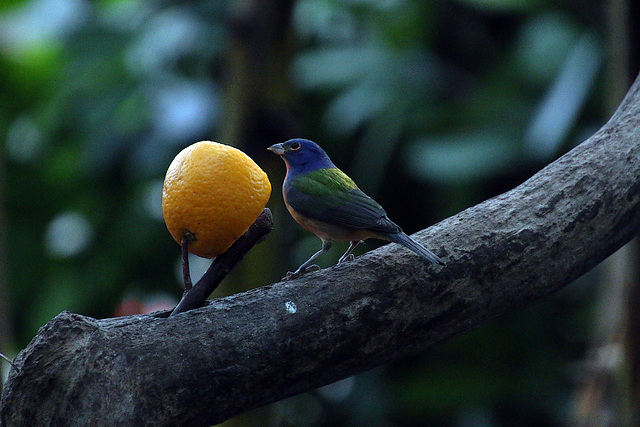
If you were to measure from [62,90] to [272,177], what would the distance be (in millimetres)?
2427

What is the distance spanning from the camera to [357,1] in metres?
4.48

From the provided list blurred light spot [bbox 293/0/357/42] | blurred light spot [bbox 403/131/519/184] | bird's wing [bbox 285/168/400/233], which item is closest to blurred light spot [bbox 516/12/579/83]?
blurred light spot [bbox 403/131/519/184]

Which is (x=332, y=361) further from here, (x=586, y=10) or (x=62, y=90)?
(x=586, y=10)

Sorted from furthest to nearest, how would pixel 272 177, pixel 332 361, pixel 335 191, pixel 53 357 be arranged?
pixel 272 177 → pixel 335 191 → pixel 332 361 → pixel 53 357

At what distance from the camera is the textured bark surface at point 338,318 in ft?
3.67

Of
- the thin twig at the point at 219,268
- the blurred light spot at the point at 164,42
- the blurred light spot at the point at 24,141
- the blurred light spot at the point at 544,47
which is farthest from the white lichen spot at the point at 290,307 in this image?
the blurred light spot at the point at 24,141

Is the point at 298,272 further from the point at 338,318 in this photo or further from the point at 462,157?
the point at 462,157

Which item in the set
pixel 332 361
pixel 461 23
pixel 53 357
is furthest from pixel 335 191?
pixel 461 23

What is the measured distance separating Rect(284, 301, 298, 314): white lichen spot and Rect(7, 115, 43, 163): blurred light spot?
3432 mm

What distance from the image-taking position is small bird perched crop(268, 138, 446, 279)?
155 centimetres

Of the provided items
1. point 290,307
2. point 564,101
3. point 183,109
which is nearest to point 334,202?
point 290,307

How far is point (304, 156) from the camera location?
1.73m

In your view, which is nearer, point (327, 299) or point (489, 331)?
point (327, 299)

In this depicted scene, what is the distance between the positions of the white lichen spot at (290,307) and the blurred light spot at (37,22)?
137 inches
